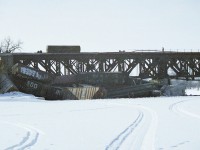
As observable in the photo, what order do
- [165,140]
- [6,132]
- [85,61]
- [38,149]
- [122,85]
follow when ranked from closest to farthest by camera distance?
[38,149], [165,140], [6,132], [122,85], [85,61]

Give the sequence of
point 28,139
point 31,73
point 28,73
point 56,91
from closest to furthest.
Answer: point 28,139, point 56,91, point 28,73, point 31,73

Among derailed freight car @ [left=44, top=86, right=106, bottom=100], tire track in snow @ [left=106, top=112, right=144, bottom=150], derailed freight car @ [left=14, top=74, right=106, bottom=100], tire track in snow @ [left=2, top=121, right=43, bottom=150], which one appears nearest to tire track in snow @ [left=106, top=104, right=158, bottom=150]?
tire track in snow @ [left=106, top=112, right=144, bottom=150]

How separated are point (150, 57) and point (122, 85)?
7.84m

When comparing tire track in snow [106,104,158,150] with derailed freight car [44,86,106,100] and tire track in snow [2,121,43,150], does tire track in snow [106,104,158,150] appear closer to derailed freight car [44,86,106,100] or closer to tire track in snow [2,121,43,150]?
tire track in snow [2,121,43,150]

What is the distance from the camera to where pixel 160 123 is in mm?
13125

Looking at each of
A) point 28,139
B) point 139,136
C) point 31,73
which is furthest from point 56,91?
point 139,136

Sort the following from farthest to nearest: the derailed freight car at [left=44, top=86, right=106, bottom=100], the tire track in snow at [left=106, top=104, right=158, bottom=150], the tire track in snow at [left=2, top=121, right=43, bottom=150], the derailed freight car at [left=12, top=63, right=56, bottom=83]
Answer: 1. the derailed freight car at [left=12, top=63, right=56, bottom=83]
2. the derailed freight car at [left=44, top=86, right=106, bottom=100]
3. the tire track in snow at [left=2, top=121, right=43, bottom=150]
4. the tire track in snow at [left=106, top=104, right=158, bottom=150]

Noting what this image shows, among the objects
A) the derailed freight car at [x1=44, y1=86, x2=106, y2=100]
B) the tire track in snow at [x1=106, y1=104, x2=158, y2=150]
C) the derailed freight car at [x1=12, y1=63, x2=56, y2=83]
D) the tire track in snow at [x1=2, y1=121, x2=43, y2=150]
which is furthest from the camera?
the derailed freight car at [x1=12, y1=63, x2=56, y2=83]

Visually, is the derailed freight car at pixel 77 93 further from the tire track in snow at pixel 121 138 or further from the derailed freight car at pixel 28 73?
the tire track in snow at pixel 121 138

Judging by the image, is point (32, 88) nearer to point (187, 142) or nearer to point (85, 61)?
point (85, 61)

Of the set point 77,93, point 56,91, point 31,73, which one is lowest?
point 77,93

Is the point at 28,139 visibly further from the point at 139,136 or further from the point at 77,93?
the point at 77,93

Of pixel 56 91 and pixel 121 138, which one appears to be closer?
pixel 121 138

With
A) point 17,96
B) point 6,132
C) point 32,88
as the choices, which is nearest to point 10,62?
point 32,88
